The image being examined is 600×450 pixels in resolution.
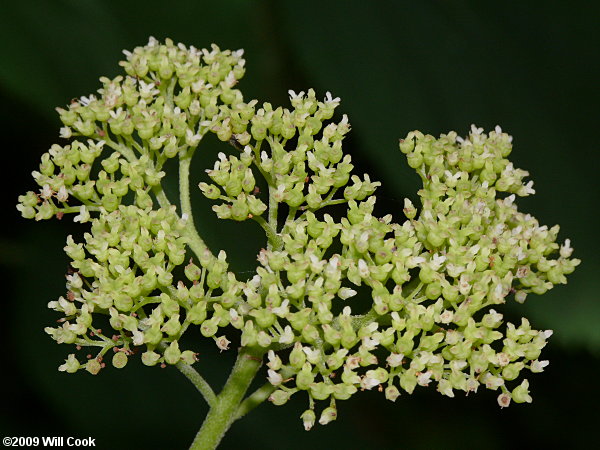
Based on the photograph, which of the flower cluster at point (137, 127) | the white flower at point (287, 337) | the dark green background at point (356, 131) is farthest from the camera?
the dark green background at point (356, 131)

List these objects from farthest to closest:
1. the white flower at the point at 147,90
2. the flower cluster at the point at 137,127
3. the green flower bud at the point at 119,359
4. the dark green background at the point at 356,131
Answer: the dark green background at the point at 356,131
the white flower at the point at 147,90
the flower cluster at the point at 137,127
the green flower bud at the point at 119,359

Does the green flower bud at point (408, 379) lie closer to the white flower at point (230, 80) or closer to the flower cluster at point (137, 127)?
the flower cluster at point (137, 127)

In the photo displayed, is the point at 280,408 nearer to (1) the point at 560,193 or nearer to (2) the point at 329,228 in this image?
(1) the point at 560,193

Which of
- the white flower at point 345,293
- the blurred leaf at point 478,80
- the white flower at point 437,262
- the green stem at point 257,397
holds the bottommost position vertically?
the green stem at point 257,397

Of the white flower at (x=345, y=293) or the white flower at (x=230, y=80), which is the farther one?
the white flower at (x=230, y=80)

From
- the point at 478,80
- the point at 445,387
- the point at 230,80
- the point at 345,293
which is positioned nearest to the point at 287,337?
the point at 345,293

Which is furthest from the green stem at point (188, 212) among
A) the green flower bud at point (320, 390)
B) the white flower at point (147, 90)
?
the green flower bud at point (320, 390)

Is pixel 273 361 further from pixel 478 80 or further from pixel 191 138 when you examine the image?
pixel 478 80

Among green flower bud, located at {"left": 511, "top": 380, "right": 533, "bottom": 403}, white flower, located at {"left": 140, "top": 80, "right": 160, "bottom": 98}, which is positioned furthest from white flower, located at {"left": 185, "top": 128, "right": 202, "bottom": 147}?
green flower bud, located at {"left": 511, "top": 380, "right": 533, "bottom": 403}
